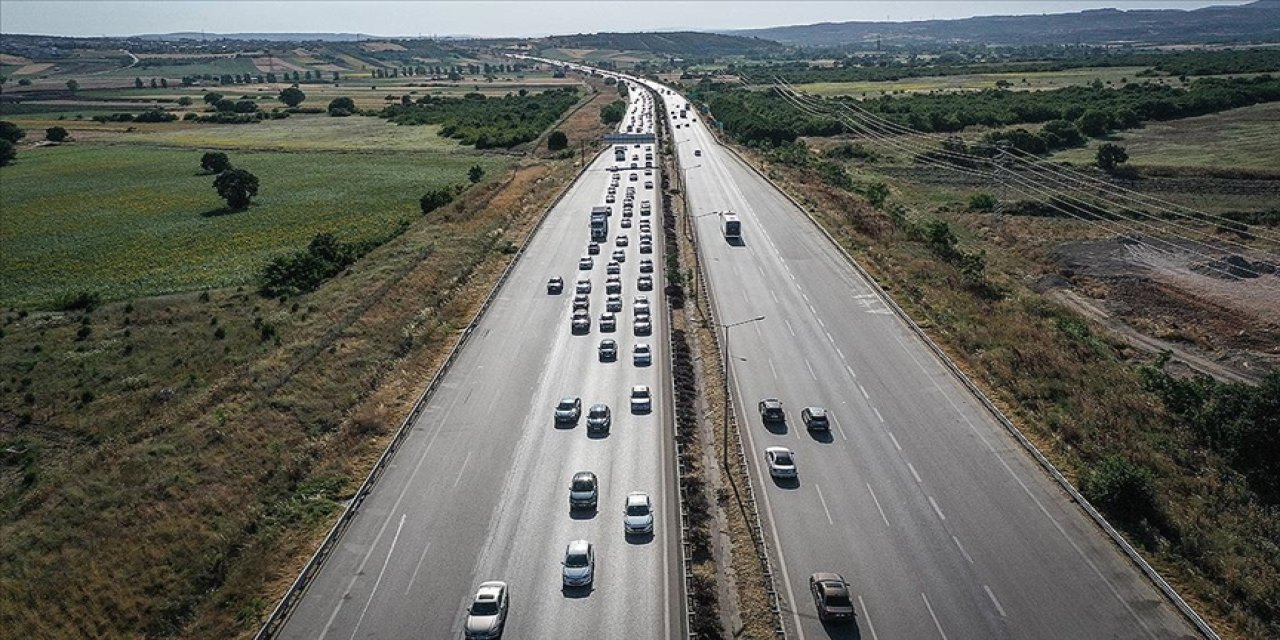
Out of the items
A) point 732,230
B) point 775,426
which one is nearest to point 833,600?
point 775,426

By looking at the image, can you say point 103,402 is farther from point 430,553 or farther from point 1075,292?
point 1075,292

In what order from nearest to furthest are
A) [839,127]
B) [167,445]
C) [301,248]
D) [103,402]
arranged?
A: [167,445] → [103,402] → [301,248] → [839,127]

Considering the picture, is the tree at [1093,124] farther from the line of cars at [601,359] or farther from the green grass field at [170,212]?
the green grass field at [170,212]

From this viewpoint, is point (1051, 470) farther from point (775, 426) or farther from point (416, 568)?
point (416, 568)

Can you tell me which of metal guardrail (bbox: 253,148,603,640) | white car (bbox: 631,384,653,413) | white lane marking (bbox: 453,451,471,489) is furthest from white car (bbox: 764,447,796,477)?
metal guardrail (bbox: 253,148,603,640)

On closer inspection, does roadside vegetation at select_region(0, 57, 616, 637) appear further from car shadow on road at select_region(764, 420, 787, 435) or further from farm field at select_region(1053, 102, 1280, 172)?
farm field at select_region(1053, 102, 1280, 172)

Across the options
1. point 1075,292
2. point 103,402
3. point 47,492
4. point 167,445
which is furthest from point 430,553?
point 1075,292
